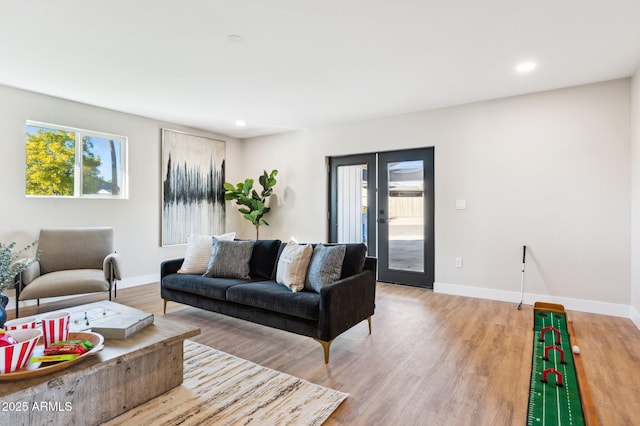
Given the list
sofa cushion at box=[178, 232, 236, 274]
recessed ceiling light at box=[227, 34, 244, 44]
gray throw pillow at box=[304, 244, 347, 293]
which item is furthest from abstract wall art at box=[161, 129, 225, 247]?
gray throw pillow at box=[304, 244, 347, 293]

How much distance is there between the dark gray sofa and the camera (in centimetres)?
246

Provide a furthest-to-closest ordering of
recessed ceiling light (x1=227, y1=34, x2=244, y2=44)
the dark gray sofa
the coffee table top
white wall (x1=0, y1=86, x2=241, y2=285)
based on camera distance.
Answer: white wall (x1=0, y1=86, x2=241, y2=285), recessed ceiling light (x1=227, y1=34, x2=244, y2=44), the dark gray sofa, the coffee table top

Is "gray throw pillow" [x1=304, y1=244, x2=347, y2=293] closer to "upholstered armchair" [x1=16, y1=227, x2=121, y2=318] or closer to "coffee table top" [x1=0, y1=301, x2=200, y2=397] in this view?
"coffee table top" [x1=0, y1=301, x2=200, y2=397]

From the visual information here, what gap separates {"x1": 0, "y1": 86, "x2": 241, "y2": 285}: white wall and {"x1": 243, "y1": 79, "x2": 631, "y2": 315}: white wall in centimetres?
355

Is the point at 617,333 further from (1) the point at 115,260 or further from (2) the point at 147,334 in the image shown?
(1) the point at 115,260

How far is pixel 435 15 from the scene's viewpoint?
2.37 m

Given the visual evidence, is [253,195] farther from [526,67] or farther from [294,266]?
[526,67]

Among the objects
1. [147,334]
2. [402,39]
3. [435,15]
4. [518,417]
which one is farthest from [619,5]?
[147,334]

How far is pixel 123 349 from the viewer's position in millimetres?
1768

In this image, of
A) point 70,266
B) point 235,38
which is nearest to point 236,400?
point 235,38

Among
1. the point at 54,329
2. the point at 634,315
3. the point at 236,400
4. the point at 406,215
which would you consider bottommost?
the point at 236,400

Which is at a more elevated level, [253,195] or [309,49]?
[309,49]

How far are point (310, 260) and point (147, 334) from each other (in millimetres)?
1404

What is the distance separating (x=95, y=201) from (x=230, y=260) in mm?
2493
